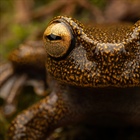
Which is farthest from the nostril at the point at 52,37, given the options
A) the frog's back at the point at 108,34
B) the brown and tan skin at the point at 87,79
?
the frog's back at the point at 108,34

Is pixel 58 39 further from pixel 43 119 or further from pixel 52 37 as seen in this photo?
pixel 43 119

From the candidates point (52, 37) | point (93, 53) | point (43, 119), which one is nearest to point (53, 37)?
point (52, 37)

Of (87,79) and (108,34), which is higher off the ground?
(108,34)

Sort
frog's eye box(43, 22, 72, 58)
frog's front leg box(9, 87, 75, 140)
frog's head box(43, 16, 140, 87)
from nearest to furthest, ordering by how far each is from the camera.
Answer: frog's head box(43, 16, 140, 87), frog's eye box(43, 22, 72, 58), frog's front leg box(9, 87, 75, 140)

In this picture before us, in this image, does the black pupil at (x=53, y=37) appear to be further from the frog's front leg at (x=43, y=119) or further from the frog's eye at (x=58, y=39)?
the frog's front leg at (x=43, y=119)

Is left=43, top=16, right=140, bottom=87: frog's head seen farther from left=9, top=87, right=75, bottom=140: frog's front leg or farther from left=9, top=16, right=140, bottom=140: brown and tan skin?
left=9, top=87, right=75, bottom=140: frog's front leg

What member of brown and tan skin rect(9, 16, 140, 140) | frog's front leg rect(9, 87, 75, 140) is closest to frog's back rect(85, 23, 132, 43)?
brown and tan skin rect(9, 16, 140, 140)

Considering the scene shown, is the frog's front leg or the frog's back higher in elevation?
the frog's back

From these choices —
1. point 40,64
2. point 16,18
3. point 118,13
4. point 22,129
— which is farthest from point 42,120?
point 16,18
